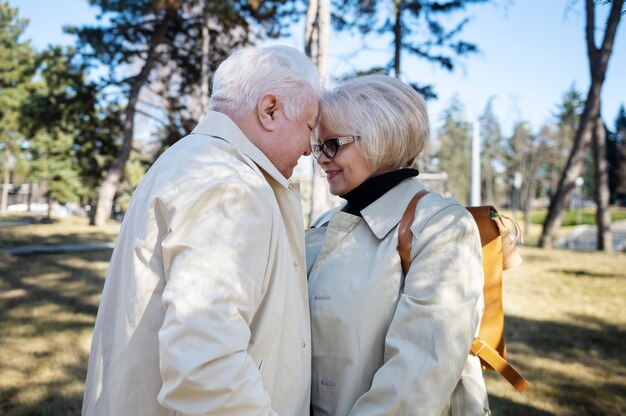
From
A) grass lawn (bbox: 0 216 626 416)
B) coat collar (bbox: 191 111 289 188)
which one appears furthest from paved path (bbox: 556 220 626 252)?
coat collar (bbox: 191 111 289 188)

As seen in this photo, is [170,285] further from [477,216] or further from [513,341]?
[513,341]

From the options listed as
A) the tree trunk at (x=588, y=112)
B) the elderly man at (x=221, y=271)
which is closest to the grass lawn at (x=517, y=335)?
the tree trunk at (x=588, y=112)

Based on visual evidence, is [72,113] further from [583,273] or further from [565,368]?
[565,368]

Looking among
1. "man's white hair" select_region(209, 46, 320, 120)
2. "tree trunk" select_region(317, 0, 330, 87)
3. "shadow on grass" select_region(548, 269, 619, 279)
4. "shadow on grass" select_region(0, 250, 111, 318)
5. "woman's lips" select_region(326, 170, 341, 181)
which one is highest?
"tree trunk" select_region(317, 0, 330, 87)

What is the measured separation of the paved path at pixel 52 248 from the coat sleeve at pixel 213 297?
42.3ft

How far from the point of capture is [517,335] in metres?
6.49

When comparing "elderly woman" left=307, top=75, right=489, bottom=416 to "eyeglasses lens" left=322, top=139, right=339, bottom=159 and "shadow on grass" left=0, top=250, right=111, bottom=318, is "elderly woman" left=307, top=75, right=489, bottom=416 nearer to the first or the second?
"eyeglasses lens" left=322, top=139, right=339, bottom=159

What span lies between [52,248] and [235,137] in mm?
13949

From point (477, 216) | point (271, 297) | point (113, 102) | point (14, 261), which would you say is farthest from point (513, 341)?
point (113, 102)

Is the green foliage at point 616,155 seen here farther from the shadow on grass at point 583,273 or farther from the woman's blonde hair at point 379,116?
the woman's blonde hair at point 379,116

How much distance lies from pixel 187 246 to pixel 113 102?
869 inches

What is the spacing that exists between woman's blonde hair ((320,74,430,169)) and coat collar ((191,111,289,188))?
0.55m

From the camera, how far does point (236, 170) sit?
54.7 inches

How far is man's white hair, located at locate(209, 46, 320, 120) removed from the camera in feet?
5.19
